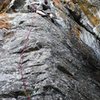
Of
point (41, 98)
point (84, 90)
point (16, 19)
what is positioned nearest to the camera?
point (41, 98)

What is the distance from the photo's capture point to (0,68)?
372 inches

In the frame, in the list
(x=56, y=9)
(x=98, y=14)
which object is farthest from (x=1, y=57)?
(x=98, y=14)

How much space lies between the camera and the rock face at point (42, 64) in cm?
832

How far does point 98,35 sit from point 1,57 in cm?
583

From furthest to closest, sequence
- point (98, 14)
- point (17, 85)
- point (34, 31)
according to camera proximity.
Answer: point (98, 14) → point (34, 31) → point (17, 85)

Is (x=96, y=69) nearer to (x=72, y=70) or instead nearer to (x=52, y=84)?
(x=72, y=70)

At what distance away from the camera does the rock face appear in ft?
27.3

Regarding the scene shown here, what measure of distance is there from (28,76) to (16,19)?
4.52m

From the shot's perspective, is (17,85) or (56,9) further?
(56,9)

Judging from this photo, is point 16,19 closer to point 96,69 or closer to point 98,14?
point 96,69

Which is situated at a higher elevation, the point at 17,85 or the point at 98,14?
Result: the point at 17,85

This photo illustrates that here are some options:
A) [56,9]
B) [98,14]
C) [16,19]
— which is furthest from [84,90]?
[98,14]

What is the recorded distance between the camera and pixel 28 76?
8828 millimetres

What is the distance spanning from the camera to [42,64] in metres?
9.33
